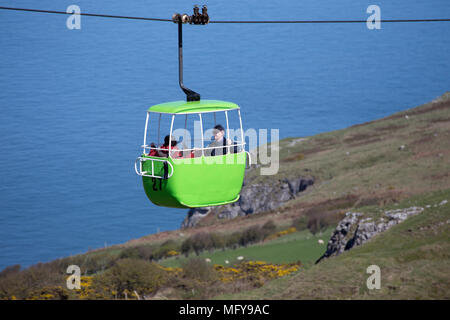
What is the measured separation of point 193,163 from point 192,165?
0.17ft

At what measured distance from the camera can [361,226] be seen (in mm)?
39531

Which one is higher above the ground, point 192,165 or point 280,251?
point 192,165

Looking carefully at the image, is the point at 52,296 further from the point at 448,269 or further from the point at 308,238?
the point at 448,269

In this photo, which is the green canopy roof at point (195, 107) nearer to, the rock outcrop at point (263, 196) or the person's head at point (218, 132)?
the person's head at point (218, 132)

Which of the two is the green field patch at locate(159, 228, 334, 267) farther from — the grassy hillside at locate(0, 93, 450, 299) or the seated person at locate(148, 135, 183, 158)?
the seated person at locate(148, 135, 183, 158)

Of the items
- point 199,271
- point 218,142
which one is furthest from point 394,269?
point 199,271

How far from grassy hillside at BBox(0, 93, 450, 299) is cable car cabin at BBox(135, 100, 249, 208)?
43.7 ft

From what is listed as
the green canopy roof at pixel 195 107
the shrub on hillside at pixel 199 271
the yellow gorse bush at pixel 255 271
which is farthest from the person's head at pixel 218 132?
the shrub on hillside at pixel 199 271

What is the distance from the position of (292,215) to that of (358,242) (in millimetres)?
33520

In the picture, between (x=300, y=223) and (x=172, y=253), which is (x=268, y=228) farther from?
(x=172, y=253)

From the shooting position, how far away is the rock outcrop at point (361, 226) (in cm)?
3862

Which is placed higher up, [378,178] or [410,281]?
[410,281]

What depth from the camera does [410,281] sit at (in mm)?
29172
